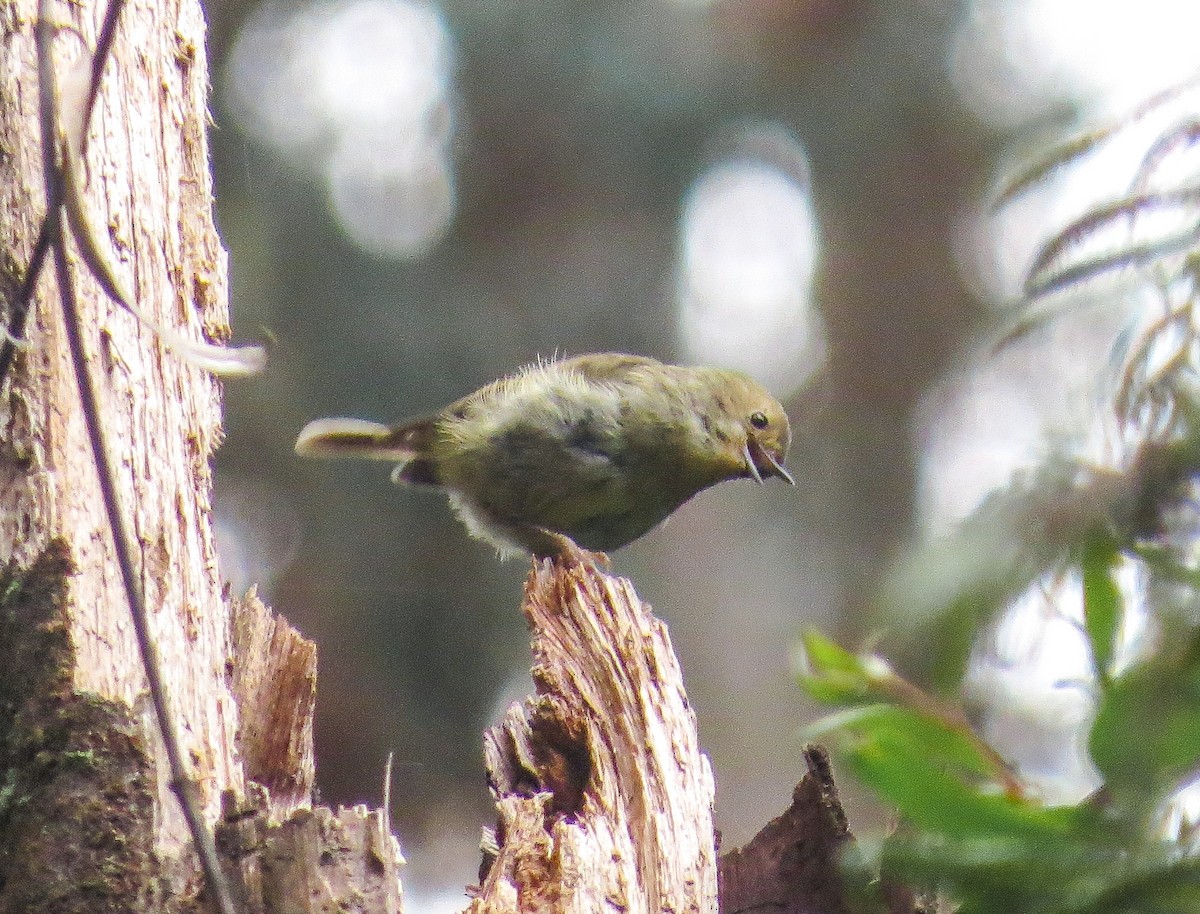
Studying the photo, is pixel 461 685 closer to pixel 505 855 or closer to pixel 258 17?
pixel 258 17

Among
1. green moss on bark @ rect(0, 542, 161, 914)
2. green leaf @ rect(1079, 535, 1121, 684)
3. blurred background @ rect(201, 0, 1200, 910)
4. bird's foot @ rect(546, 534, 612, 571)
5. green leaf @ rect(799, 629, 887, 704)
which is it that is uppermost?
blurred background @ rect(201, 0, 1200, 910)

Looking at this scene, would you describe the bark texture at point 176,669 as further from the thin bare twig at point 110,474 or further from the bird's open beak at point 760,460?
the bird's open beak at point 760,460

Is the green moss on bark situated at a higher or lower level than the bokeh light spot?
lower

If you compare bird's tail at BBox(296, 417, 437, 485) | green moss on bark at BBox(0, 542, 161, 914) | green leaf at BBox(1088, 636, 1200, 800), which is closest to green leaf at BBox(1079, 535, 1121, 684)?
green leaf at BBox(1088, 636, 1200, 800)

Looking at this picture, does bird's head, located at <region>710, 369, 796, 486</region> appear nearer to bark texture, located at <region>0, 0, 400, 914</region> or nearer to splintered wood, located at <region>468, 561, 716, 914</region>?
splintered wood, located at <region>468, 561, 716, 914</region>

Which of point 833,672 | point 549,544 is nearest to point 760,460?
point 549,544

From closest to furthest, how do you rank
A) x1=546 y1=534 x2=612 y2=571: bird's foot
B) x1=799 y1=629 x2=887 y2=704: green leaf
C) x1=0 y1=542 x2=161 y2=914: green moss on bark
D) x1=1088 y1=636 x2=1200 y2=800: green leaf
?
x1=1088 y1=636 x2=1200 y2=800: green leaf, x1=799 y1=629 x2=887 y2=704: green leaf, x1=0 y1=542 x2=161 y2=914: green moss on bark, x1=546 y1=534 x2=612 y2=571: bird's foot

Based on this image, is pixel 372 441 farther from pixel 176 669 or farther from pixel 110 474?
pixel 110 474
